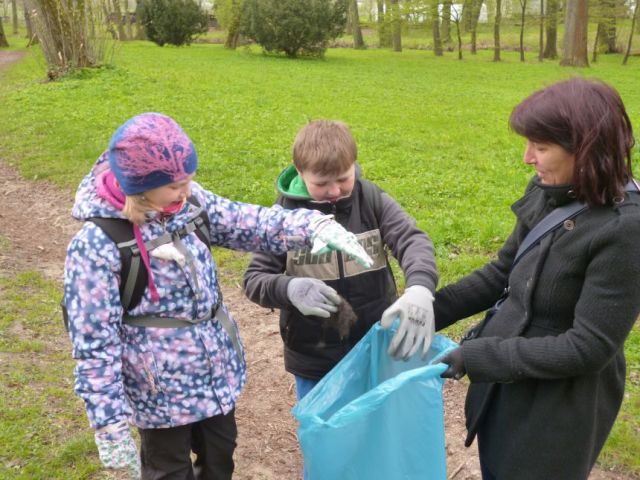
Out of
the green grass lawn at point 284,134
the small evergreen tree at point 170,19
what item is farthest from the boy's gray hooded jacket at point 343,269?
the small evergreen tree at point 170,19

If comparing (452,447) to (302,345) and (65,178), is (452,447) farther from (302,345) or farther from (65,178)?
(65,178)

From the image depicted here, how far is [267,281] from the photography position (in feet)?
7.17

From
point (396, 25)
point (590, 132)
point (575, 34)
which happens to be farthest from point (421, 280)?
point (396, 25)

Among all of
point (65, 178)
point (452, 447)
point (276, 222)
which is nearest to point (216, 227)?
point (276, 222)

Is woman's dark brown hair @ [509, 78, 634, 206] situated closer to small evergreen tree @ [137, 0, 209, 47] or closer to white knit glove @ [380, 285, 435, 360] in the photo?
white knit glove @ [380, 285, 435, 360]

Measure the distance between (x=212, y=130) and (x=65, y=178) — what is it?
9.40 feet

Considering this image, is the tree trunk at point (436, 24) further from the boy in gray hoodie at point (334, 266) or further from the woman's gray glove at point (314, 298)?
the woman's gray glove at point (314, 298)

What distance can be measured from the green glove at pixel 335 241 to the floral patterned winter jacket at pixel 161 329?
0.25 ft

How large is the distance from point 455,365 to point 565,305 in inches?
13.0

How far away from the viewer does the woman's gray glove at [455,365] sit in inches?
72.9

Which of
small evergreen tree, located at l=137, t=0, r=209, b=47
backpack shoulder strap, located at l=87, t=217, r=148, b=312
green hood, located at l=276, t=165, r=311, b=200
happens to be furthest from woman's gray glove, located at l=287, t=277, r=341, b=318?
small evergreen tree, located at l=137, t=0, r=209, b=47

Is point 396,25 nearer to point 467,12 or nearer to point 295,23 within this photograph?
point 467,12

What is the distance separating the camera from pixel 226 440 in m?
2.38

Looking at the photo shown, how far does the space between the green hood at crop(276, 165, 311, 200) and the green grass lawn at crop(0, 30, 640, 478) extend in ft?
3.06
